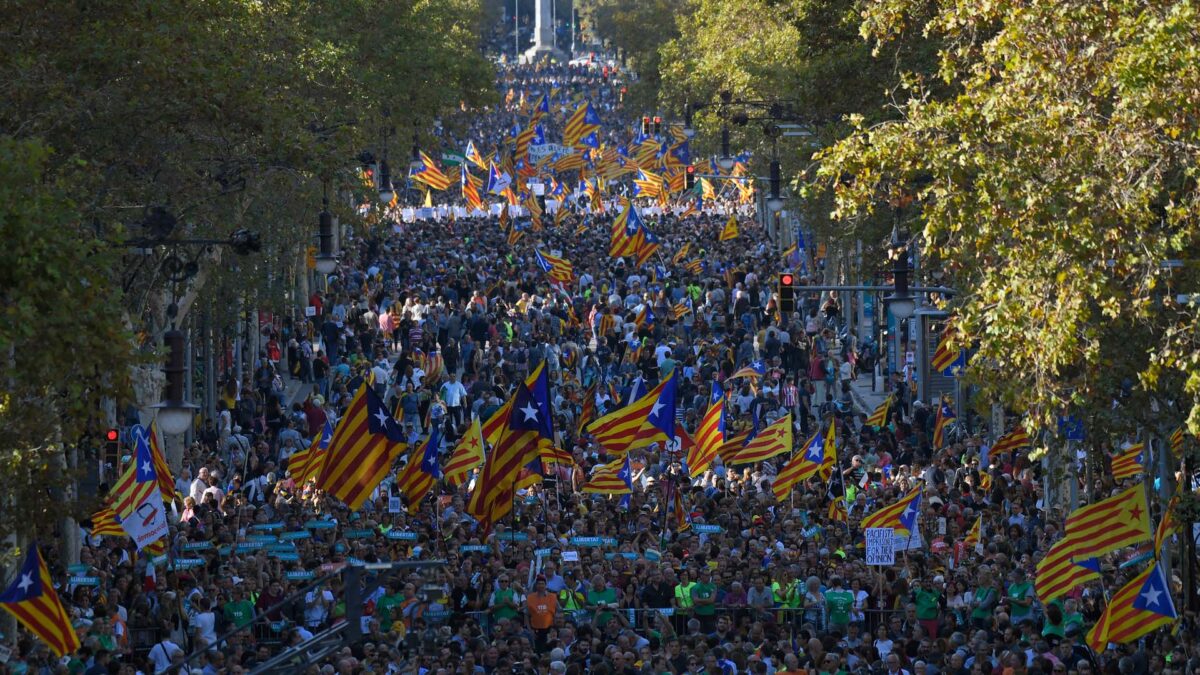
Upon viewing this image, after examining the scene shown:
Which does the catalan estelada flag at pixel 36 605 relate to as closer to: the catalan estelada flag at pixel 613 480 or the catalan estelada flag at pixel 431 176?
the catalan estelada flag at pixel 613 480

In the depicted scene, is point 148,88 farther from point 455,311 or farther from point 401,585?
point 455,311

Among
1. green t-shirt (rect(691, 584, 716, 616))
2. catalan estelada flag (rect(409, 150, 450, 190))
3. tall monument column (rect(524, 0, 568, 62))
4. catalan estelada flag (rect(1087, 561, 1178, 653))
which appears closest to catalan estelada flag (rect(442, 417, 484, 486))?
green t-shirt (rect(691, 584, 716, 616))

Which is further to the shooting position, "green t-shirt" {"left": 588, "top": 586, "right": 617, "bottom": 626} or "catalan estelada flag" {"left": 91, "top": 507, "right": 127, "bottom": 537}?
"catalan estelada flag" {"left": 91, "top": 507, "right": 127, "bottom": 537}

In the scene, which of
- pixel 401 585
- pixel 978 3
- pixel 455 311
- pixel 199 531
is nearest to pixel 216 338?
pixel 455 311

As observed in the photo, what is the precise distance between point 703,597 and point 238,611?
4470 mm

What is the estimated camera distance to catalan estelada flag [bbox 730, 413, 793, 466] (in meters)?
28.5

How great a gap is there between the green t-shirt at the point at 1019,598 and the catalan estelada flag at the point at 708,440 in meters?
6.87

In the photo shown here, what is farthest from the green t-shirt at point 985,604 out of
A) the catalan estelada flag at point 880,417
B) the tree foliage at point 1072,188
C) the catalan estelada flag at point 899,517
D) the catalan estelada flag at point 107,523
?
the catalan estelada flag at point 880,417

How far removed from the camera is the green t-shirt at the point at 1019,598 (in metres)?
22.1

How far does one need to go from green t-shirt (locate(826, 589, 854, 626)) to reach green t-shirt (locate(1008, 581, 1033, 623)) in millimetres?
1544

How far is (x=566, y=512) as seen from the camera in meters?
28.1

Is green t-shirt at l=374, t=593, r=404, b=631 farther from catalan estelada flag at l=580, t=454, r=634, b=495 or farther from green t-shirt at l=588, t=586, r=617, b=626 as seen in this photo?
catalan estelada flag at l=580, t=454, r=634, b=495

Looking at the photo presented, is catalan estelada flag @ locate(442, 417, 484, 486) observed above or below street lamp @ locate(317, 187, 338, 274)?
below

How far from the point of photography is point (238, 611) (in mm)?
22266
